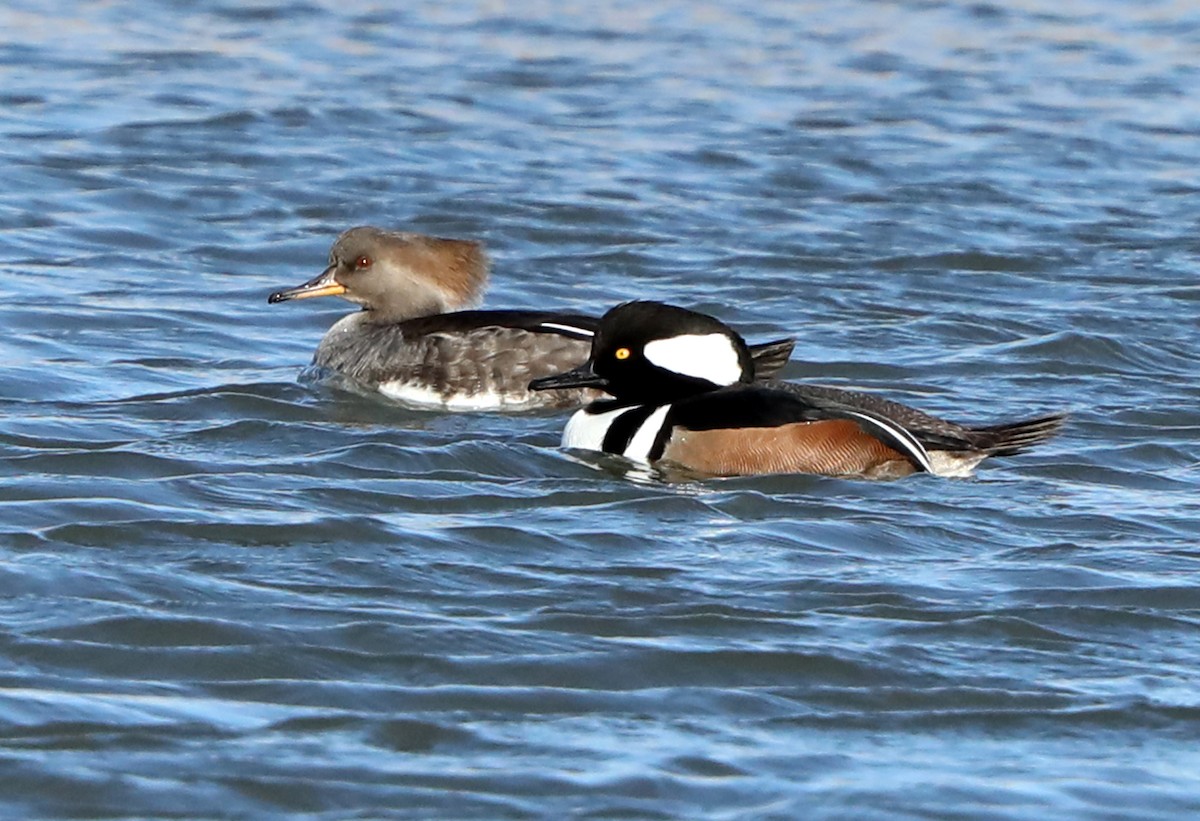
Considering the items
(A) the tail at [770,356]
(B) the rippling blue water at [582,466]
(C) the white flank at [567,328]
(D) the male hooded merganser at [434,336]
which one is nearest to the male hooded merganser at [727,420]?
(B) the rippling blue water at [582,466]

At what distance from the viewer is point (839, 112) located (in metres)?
16.8

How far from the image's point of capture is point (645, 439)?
8.40m

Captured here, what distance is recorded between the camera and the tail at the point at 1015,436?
27.0 ft

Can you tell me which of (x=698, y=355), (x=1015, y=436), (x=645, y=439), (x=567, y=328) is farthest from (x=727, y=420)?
(x=567, y=328)

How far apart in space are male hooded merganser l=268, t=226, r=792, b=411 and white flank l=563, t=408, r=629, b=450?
1.04 meters

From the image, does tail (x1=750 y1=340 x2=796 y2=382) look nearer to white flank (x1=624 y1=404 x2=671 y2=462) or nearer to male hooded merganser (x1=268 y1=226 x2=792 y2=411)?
male hooded merganser (x1=268 y1=226 x2=792 y2=411)

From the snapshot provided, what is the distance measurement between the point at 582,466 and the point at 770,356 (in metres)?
1.42

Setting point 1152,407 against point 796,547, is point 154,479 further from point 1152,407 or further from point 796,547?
point 1152,407

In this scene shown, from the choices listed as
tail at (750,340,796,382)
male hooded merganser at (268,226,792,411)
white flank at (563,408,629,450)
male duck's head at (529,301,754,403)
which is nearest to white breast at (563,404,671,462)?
white flank at (563,408,629,450)

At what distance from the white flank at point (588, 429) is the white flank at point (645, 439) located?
0.14 meters

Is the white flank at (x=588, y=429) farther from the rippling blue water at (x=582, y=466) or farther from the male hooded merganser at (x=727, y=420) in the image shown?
the rippling blue water at (x=582, y=466)

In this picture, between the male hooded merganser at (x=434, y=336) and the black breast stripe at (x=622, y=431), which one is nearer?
the black breast stripe at (x=622, y=431)

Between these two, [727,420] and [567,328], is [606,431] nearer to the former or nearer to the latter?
[727,420]

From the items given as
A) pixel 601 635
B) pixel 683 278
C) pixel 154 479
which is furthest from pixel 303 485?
pixel 683 278
